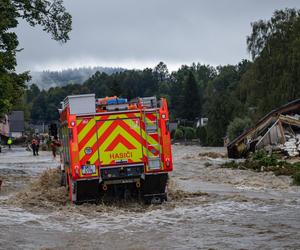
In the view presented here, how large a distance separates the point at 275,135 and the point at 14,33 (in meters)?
15.0

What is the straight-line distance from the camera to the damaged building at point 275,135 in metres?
34.1

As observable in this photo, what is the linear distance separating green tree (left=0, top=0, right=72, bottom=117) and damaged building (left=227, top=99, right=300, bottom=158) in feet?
39.6

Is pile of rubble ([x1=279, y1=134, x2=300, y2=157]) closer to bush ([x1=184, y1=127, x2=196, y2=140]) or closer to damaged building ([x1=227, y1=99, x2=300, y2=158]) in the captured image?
damaged building ([x1=227, y1=99, x2=300, y2=158])

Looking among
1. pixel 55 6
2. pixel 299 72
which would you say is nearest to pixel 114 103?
pixel 55 6

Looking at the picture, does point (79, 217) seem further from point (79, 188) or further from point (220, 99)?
point (220, 99)

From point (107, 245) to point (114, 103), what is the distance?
5.97m

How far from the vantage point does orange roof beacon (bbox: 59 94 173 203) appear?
1445cm

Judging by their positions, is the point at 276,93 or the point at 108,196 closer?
the point at 108,196

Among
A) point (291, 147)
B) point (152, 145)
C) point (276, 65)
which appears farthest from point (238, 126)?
point (152, 145)

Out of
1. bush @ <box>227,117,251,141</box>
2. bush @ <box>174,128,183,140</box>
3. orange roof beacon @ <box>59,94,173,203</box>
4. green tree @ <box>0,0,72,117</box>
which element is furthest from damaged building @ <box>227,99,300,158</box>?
bush @ <box>174,128,183,140</box>

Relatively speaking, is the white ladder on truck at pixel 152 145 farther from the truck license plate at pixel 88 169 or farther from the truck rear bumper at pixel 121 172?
the truck license plate at pixel 88 169

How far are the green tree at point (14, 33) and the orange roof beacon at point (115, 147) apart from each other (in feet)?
36.4

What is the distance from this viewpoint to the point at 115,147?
14.6 metres

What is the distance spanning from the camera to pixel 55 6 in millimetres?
31859
